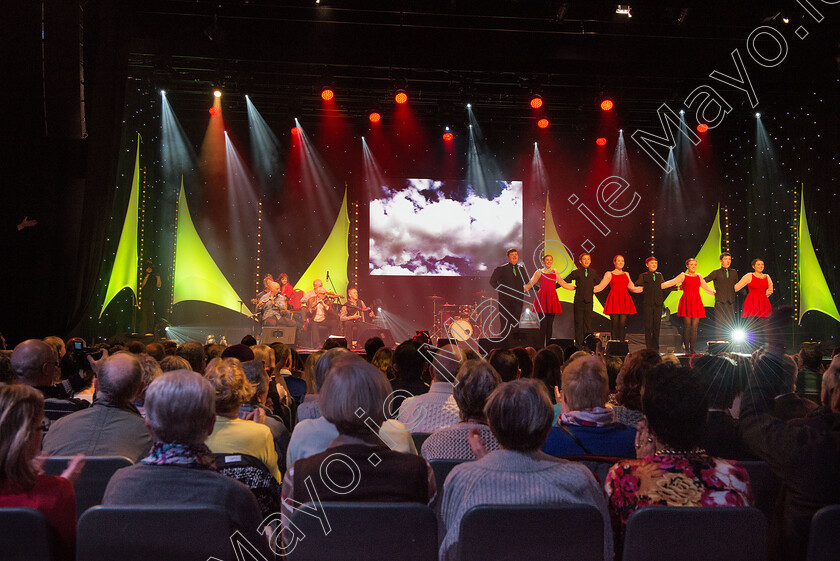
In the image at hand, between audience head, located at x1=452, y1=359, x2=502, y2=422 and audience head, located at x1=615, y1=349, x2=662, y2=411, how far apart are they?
2.52 ft

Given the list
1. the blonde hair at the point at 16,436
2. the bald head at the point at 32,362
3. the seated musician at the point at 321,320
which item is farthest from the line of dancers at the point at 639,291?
the blonde hair at the point at 16,436

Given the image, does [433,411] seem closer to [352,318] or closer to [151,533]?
[151,533]

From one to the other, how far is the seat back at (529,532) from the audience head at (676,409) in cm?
46

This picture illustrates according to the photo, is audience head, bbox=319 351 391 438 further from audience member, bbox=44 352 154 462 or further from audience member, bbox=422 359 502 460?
audience member, bbox=44 352 154 462

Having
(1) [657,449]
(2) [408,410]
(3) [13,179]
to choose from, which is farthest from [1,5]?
(1) [657,449]

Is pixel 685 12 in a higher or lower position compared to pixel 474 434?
higher

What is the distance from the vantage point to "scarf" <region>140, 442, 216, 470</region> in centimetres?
186

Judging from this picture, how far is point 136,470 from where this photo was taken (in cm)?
186

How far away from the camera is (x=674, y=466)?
1953mm

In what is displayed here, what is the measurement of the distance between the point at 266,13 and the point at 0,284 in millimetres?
4863

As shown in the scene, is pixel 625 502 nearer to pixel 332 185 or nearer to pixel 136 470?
pixel 136 470

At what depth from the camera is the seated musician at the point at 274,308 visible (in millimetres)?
11234

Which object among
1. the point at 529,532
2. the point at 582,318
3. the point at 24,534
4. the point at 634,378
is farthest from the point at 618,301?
the point at 24,534

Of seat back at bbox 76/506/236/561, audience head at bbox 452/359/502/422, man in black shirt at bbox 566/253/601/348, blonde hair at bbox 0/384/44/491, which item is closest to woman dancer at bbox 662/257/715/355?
man in black shirt at bbox 566/253/601/348
